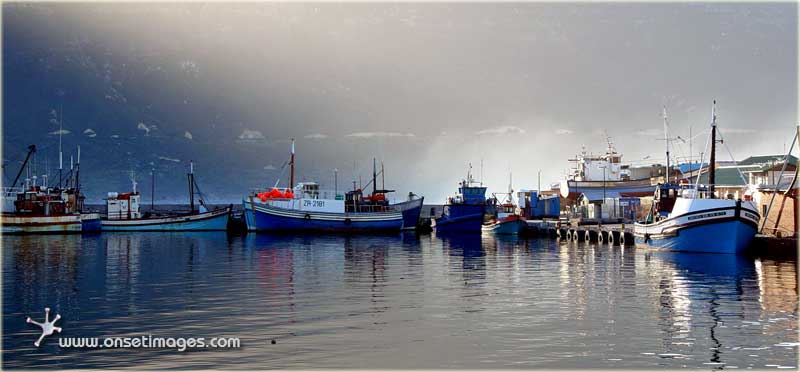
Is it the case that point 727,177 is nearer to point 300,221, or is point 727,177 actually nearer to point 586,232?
point 586,232

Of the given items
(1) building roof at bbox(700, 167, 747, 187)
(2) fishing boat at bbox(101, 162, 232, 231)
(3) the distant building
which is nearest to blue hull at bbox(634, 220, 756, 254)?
(3) the distant building

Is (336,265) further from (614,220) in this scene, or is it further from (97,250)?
(614,220)

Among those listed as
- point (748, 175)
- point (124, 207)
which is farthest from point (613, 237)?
point (124, 207)

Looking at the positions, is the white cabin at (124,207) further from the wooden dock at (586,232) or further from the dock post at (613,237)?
the dock post at (613,237)

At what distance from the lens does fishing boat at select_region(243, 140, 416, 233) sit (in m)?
96.3

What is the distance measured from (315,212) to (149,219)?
19475 millimetres

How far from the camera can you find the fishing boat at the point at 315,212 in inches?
3792

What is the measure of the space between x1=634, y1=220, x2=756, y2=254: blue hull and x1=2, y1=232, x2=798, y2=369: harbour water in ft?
4.47

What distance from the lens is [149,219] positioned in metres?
96.9

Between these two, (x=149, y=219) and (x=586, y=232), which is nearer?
(x=586, y=232)

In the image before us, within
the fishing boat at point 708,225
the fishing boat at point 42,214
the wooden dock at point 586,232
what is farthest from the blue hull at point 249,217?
the fishing boat at point 708,225

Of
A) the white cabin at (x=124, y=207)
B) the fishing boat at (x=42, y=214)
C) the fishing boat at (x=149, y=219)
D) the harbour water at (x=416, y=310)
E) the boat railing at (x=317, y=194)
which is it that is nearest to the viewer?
the harbour water at (x=416, y=310)

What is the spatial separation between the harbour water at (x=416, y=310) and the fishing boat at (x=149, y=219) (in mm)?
42268

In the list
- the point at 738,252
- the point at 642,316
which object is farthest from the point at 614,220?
the point at 642,316
